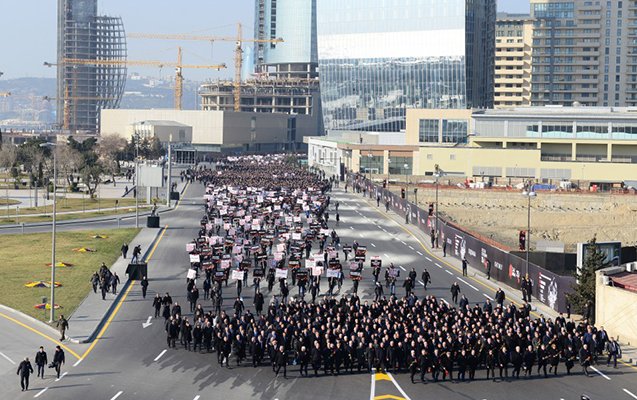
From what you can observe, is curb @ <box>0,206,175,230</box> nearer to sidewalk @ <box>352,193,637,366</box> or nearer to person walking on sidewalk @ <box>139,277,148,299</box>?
sidewalk @ <box>352,193,637,366</box>

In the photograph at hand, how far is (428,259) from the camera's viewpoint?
2899 inches

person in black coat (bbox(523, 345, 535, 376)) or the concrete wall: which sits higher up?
the concrete wall

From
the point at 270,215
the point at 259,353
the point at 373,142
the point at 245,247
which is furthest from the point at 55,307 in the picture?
the point at 373,142

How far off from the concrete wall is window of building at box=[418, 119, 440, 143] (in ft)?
400

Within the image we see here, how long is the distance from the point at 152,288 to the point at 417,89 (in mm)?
144693

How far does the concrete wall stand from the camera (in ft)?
153

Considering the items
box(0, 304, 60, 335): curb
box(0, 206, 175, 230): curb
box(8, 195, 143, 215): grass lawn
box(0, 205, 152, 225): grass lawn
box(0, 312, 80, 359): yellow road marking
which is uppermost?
box(8, 195, 143, 215): grass lawn

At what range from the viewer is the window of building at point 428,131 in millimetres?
170125

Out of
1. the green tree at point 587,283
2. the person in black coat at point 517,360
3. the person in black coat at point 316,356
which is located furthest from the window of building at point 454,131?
the person in black coat at point 316,356

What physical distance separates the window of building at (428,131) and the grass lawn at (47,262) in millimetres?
88753

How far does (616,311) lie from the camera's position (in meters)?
47.6

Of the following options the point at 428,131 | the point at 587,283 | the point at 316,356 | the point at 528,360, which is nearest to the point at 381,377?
the point at 316,356

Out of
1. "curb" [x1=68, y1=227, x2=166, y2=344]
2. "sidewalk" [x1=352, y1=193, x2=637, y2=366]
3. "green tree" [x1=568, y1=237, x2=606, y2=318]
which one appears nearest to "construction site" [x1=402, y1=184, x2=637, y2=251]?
"sidewalk" [x1=352, y1=193, x2=637, y2=366]

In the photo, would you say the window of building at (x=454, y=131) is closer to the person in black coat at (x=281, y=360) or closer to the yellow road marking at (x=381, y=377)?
the yellow road marking at (x=381, y=377)
